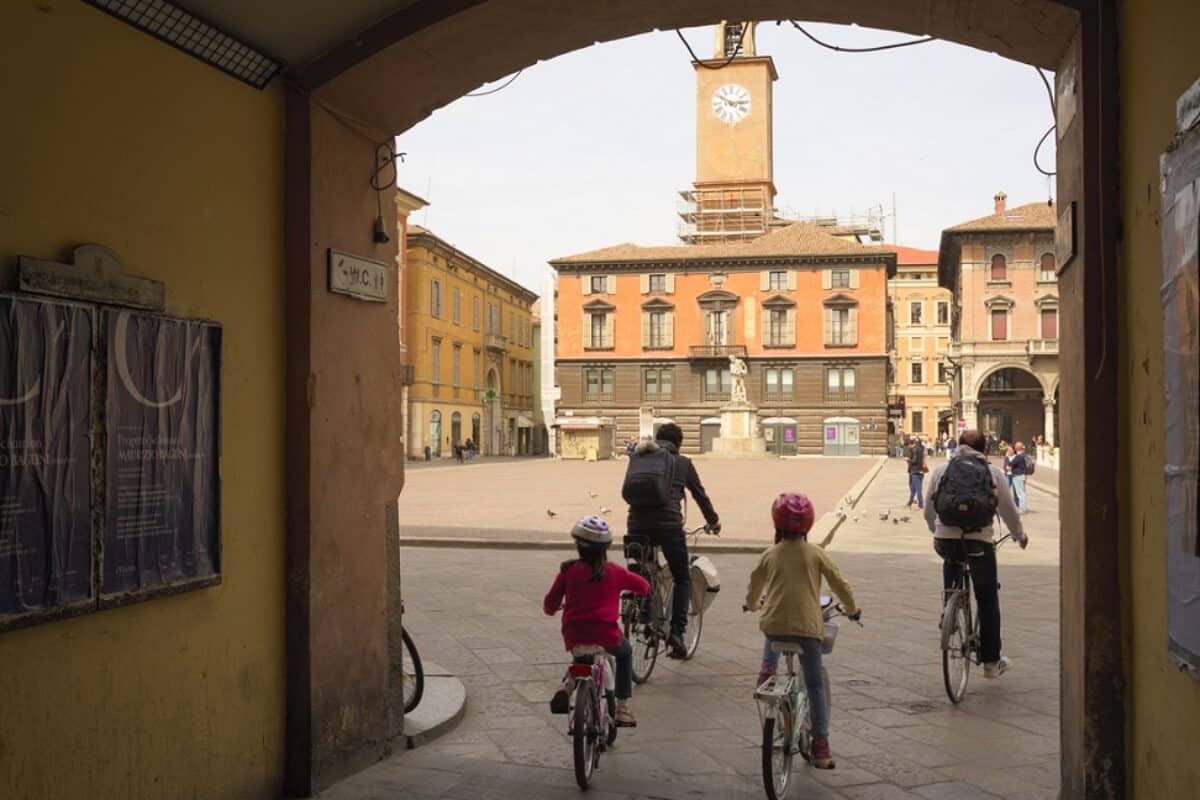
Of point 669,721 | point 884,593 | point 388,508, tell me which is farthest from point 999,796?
point 884,593

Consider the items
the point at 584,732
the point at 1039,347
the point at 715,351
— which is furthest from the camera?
the point at 715,351

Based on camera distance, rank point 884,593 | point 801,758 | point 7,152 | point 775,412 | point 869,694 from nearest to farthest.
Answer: point 7,152 < point 801,758 < point 869,694 < point 884,593 < point 775,412

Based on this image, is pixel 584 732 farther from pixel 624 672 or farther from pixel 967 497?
pixel 967 497

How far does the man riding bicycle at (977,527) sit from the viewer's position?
22.8 feet

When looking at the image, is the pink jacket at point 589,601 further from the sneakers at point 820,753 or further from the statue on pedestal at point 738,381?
the statue on pedestal at point 738,381

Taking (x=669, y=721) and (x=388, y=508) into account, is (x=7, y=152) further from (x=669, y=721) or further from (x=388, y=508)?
Answer: (x=669, y=721)

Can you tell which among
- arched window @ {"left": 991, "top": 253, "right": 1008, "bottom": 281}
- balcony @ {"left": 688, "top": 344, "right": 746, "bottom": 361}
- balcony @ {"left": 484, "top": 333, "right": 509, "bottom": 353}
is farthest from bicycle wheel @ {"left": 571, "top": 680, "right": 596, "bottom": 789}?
balcony @ {"left": 484, "top": 333, "right": 509, "bottom": 353}

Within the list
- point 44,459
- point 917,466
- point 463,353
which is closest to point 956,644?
point 44,459

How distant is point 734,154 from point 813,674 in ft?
253

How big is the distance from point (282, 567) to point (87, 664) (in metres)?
1.27

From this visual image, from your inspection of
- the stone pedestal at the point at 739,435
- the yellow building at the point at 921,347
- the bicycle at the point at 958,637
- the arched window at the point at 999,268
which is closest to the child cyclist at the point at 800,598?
the bicycle at the point at 958,637

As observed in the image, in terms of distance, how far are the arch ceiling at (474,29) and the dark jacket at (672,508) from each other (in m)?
2.89

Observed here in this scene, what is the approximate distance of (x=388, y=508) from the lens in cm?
591

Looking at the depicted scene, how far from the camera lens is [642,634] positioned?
7480mm
